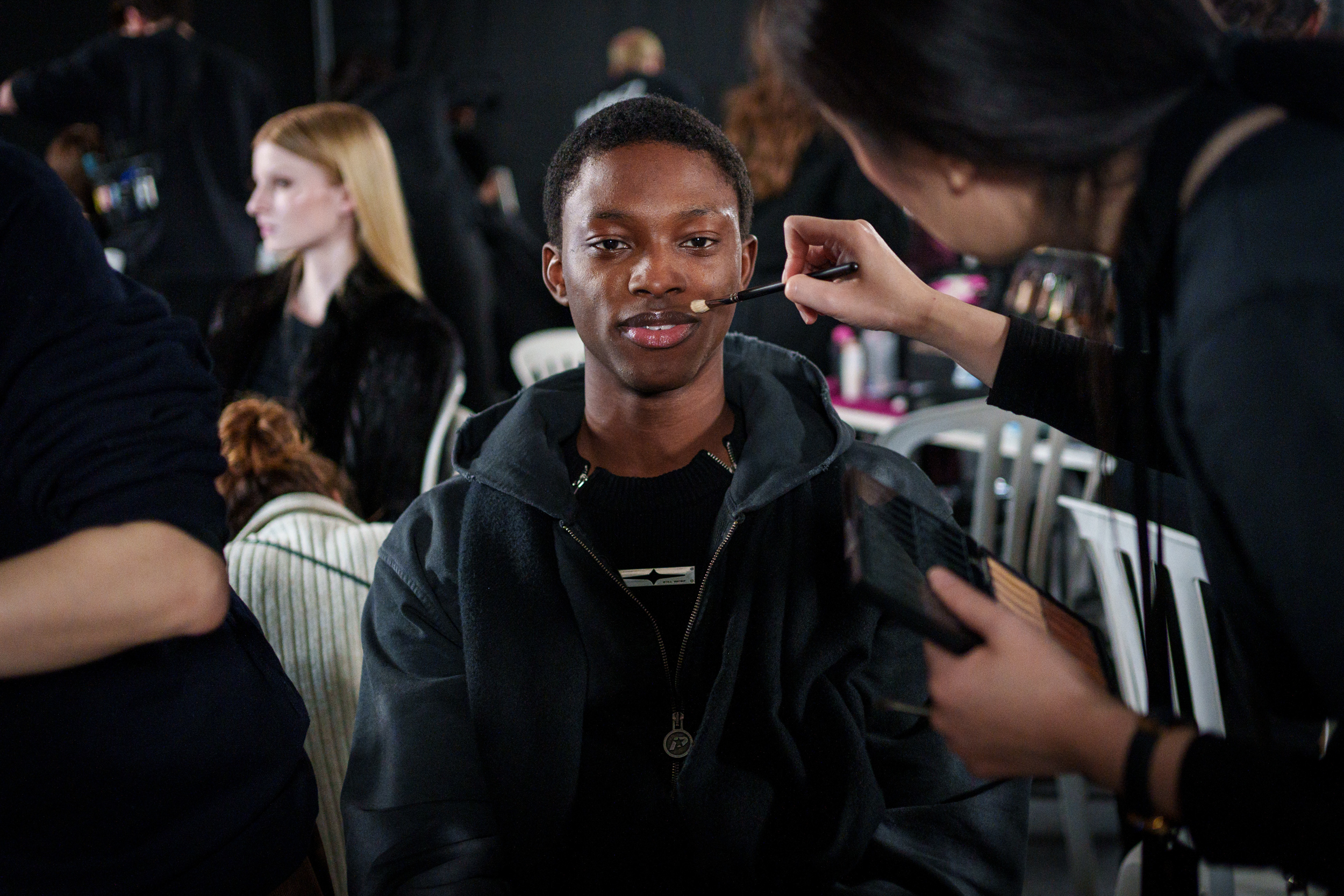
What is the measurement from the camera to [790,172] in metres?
3.08

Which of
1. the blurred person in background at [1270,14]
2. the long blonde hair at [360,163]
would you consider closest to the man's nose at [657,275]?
the blurred person in background at [1270,14]

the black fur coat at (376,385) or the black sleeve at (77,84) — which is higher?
the black sleeve at (77,84)

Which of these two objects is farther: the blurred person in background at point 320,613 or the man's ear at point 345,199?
the man's ear at point 345,199

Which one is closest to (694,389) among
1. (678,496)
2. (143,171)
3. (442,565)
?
(678,496)

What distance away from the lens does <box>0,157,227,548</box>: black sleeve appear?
2.71 ft

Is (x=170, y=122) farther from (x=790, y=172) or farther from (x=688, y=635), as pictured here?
(x=688, y=635)

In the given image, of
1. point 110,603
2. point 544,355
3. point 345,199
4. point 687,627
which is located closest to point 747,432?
point 687,627

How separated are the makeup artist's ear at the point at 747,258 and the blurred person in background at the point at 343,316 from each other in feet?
4.01

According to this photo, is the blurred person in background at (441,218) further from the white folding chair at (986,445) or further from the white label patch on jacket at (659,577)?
the white label patch on jacket at (659,577)

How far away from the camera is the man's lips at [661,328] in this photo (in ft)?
4.37

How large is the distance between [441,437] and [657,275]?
52.1 inches

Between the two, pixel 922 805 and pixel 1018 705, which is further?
pixel 922 805

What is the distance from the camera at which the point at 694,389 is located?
4.59 ft

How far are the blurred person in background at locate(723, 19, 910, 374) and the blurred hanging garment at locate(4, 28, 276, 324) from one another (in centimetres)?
178
